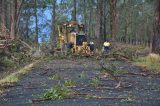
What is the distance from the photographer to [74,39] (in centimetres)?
4375

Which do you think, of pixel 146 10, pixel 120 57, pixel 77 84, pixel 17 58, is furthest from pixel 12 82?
pixel 146 10

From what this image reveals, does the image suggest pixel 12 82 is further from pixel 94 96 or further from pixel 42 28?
pixel 42 28

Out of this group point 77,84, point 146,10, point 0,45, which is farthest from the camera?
point 146,10

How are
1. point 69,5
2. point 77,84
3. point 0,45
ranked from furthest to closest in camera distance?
point 69,5
point 0,45
point 77,84

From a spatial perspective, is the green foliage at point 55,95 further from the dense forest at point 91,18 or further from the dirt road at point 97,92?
the dense forest at point 91,18

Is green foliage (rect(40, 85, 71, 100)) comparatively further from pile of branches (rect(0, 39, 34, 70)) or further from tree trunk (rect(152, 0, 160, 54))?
tree trunk (rect(152, 0, 160, 54))

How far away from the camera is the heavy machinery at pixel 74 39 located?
1642 inches

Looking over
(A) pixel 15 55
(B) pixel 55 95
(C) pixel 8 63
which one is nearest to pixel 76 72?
(C) pixel 8 63

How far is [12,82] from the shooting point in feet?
64.0

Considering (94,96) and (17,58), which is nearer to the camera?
(94,96)

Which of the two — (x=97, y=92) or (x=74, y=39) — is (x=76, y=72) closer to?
(x=97, y=92)

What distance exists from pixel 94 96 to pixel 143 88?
295 cm

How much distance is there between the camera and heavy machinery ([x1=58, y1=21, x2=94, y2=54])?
41719 mm

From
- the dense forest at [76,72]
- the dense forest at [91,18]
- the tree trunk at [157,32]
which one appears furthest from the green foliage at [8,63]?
the dense forest at [91,18]
